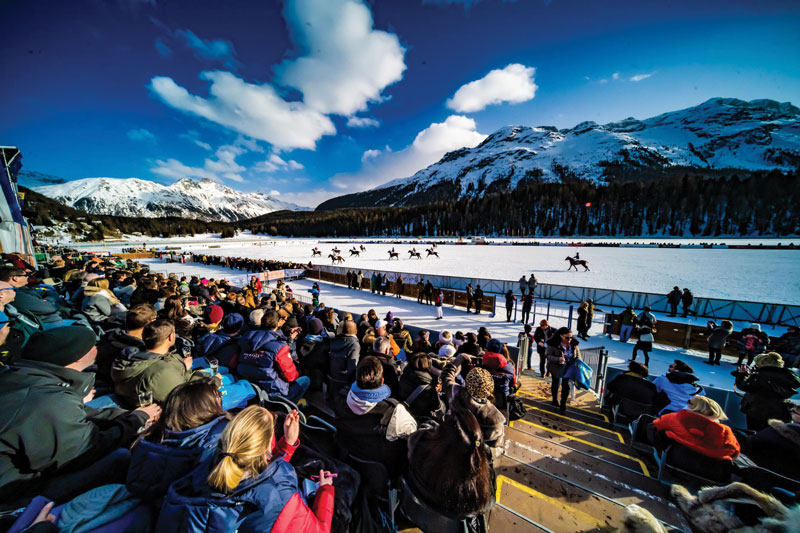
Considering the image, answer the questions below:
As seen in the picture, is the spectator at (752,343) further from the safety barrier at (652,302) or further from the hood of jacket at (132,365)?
the hood of jacket at (132,365)

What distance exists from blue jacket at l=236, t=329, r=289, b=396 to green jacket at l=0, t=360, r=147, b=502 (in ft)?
4.63

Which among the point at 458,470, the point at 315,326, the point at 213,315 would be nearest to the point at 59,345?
the point at 458,470

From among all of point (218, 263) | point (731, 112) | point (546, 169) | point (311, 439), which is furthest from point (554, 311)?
point (731, 112)

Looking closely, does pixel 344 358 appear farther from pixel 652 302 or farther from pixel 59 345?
pixel 652 302

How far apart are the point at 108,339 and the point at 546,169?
17416cm

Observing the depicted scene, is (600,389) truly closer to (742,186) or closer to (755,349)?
(755,349)

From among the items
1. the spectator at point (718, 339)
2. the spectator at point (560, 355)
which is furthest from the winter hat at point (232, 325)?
the spectator at point (718, 339)

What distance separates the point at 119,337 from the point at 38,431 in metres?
A: 1.75

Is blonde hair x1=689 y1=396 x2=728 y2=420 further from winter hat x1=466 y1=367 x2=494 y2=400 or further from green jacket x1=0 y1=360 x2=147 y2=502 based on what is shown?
green jacket x1=0 y1=360 x2=147 y2=502

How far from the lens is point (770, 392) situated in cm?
305

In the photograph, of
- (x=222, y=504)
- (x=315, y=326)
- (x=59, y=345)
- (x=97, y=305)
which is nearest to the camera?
(x=222, y=504)

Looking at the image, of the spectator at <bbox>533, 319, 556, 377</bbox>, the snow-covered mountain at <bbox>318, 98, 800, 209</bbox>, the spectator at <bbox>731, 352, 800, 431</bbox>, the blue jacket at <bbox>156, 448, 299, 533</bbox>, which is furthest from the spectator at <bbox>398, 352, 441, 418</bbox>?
the snow-covered mountain at <bbox>318, 98, 800, 209</bbox>

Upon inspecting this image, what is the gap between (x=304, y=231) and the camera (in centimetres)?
10744

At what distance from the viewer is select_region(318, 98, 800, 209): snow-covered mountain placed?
12800cm
